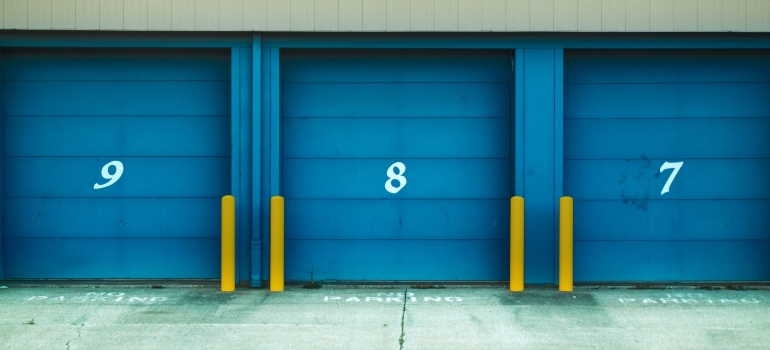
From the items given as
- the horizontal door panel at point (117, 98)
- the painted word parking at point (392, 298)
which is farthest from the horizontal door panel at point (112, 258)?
the painted word parking at point (392, 298)

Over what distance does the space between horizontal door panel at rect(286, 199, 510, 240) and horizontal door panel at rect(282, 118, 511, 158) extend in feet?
1.80

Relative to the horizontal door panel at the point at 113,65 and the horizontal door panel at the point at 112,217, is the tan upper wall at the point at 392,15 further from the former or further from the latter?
the horizontal door panel at the point at 112,217

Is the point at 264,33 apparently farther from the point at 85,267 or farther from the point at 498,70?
the point at 85,267

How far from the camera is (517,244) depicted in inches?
337

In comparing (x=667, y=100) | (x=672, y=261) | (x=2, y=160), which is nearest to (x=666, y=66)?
(x=667, y=100)

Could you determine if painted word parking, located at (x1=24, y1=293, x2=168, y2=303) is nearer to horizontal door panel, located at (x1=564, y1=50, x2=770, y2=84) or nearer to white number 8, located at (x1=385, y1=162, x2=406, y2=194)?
white number 8, located at (x1=385, y1=162, x2=406, y2=194)

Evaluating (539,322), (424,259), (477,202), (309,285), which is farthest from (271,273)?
(539,322)

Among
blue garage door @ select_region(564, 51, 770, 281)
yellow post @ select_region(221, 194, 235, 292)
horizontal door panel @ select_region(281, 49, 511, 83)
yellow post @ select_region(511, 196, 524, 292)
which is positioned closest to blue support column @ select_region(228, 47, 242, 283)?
yellow post @ select_region(221, 194, 235, 292)

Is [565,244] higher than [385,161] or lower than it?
lower

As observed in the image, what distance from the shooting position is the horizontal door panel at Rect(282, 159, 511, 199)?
363 inches

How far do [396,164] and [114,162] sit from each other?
323cm

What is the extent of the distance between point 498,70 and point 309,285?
323 centimetres

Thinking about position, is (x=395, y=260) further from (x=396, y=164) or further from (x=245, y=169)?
(x=245, y=169)

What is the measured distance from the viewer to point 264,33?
8883mm
